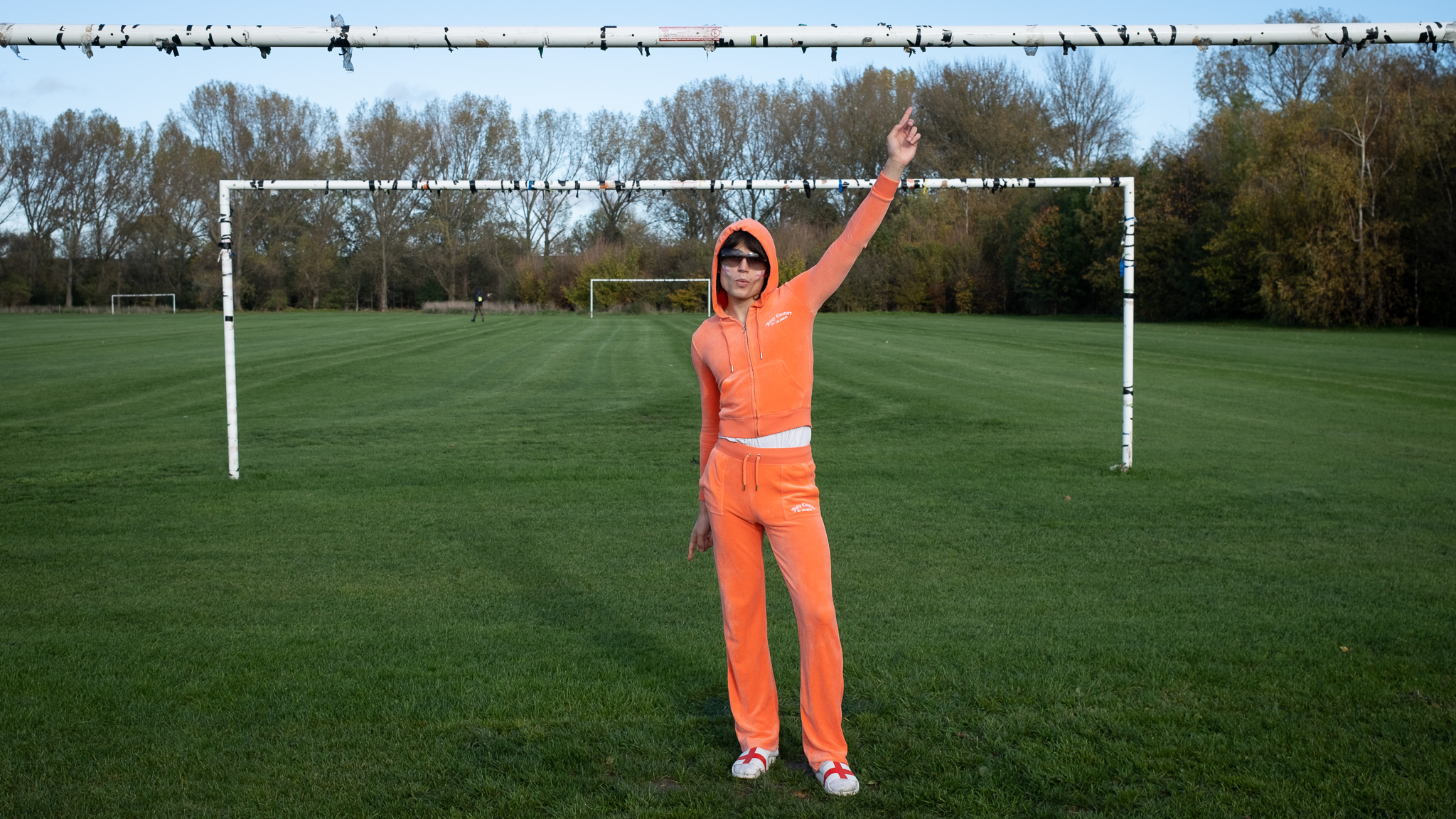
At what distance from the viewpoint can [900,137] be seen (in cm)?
362

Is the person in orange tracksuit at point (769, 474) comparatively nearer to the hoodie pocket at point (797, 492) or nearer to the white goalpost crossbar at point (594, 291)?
the hoodie pocket at point (797, 492)

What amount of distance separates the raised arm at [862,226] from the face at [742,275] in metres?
0.11

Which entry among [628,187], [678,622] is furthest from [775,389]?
[628,187]

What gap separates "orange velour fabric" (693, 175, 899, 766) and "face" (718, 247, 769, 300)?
36 millimetres

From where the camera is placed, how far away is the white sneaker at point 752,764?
377cm

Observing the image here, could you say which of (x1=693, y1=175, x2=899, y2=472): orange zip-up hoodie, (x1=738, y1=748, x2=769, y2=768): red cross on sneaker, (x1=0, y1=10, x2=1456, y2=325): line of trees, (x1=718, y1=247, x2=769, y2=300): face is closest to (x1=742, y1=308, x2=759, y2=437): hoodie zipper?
(x1=693, y1=175, x2=899, y2=472): orange zip-up hoodie

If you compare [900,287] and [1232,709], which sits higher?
[900,287]

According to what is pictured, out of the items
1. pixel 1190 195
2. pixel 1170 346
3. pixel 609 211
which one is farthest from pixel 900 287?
pixel 609 211

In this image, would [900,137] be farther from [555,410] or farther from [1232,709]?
[555,410]

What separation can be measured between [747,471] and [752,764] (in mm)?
1051

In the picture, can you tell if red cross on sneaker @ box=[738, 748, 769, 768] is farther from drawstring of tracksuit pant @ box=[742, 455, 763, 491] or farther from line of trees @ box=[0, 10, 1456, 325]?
line of trees @ box=[0, 10, 1456, 325]

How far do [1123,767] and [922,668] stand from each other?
3.90ft

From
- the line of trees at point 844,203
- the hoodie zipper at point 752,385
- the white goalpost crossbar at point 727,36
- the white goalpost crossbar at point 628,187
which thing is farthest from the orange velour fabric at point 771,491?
the line of trees at point 844,203

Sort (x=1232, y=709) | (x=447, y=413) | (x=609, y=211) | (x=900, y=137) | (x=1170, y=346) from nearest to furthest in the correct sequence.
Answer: (x=900, y=137) < (x=1232, y=709) < (x=447, y=413) < (x=1170, y=346) < (x=609, y=211)
